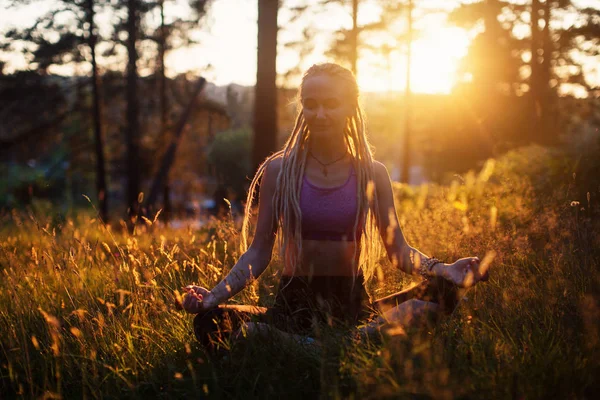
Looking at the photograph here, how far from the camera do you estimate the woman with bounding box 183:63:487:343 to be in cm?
279

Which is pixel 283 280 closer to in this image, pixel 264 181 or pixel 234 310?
pixel 234 310

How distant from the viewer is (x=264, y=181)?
10.3ft

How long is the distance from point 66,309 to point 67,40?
1370 centimetres

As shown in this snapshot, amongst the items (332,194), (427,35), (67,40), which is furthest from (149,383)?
(427,35)

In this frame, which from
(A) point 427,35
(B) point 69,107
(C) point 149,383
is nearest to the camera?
(C) point 149,383

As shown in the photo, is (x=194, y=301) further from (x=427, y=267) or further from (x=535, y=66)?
(x=535, y=66)

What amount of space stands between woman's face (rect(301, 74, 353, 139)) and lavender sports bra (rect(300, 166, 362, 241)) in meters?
0.32

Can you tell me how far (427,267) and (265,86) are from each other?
5.33m

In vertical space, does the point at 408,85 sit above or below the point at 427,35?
below

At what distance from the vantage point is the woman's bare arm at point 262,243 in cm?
283

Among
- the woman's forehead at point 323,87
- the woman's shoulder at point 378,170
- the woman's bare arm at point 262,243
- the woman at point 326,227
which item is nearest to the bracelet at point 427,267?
the woman at point 326,227

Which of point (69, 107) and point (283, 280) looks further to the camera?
point (69, 107)

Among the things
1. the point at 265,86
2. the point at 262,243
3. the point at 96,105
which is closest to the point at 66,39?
the point at 96,105

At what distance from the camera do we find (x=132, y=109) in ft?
53.0
